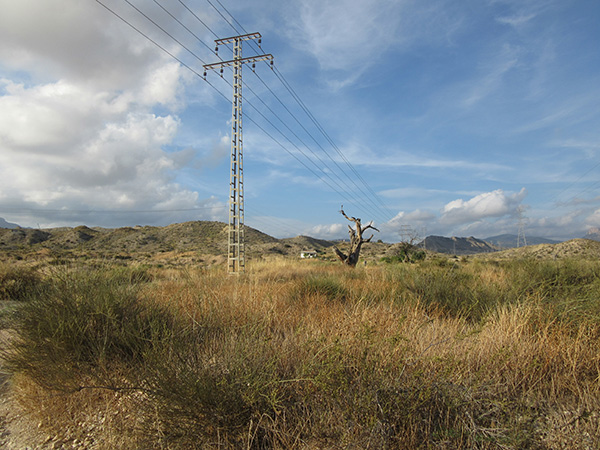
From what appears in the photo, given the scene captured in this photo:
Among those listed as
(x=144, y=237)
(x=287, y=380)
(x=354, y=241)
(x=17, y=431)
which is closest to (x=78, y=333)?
(x=17, y=431)

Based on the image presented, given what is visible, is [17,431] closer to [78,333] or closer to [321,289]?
[78,333]

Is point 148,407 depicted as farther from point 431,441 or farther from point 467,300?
point 467,300

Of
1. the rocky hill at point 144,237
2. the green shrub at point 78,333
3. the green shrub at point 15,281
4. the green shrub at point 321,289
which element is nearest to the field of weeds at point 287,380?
the green shrub at point 78,333

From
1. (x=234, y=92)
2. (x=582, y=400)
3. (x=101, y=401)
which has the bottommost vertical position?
(x=101, y=401)

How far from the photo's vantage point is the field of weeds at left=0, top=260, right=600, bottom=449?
2.67m

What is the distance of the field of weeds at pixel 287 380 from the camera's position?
2.67 m

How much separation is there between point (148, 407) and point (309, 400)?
147 cm

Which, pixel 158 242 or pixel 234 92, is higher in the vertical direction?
pixel 234 92

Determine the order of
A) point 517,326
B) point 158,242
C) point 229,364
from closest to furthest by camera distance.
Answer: point 229,364 < point 517,326 < point 158,242

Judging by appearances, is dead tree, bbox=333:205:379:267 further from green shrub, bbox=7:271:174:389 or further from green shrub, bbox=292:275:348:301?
green shrub, bbox=7:271:174:389

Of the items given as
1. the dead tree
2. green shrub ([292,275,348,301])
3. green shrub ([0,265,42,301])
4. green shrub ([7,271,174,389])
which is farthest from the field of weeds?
the dead tree

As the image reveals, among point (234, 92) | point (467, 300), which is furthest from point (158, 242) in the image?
point (467, 300)

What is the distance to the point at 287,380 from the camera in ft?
8.39

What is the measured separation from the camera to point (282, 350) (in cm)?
356
